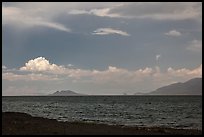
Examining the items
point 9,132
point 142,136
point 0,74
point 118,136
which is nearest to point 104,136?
point 118,136

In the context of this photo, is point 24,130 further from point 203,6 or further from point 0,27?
point 203,6

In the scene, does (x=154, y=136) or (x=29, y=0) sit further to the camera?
(x=154, y=136)

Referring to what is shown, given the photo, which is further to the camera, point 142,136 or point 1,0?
point 142,136

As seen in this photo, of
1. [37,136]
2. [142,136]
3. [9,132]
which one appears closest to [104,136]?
[142,136]

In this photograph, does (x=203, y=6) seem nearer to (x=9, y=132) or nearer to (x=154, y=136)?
(x=154, y=136)

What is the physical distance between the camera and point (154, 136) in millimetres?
24078

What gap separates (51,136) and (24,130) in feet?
10.6

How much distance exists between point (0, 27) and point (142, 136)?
12.8 m

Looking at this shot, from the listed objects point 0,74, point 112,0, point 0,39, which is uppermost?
point 112,0

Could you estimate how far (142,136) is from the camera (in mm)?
23391

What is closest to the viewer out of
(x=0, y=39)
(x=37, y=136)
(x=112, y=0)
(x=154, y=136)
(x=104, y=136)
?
(x=112, y=0)

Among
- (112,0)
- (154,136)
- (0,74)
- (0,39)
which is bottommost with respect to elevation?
(154,136)

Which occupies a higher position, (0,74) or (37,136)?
(0,74)

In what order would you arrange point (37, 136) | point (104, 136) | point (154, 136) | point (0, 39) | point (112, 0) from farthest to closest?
1. point (154, 136)
2. point (104, 136)
3. point (37, 136)
4. point (0, 39)
5. point (112, 0)
